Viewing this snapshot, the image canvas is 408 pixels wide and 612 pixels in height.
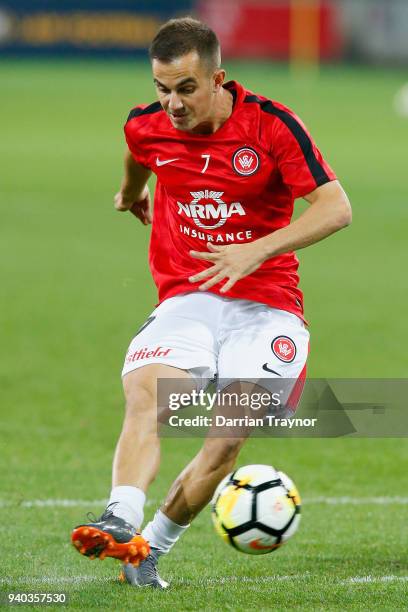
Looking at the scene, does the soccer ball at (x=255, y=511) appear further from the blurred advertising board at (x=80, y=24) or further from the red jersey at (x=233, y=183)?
the blurred advertising board at (x=80, y=24)

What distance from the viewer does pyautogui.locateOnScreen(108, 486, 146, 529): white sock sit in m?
5.12

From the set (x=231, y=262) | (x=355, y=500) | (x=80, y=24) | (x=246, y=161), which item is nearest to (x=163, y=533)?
(x=231, y=262)

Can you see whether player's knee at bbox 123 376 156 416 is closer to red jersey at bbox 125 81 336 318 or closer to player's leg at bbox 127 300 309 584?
player's leg at bbox 127 300 309 584

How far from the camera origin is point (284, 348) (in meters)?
5.84

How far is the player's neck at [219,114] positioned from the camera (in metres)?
5.83

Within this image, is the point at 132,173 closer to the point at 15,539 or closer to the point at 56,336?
the point at 15,539

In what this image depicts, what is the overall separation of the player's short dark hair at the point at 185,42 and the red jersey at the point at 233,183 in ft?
1.05

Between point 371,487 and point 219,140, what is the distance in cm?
283

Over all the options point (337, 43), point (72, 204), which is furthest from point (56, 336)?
point (337, 43)

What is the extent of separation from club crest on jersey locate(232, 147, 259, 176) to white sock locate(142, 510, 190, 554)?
153 cm

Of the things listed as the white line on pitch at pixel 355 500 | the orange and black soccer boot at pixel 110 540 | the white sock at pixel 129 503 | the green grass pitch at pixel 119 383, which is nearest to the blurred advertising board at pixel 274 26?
the green grass pitch at pixel 119 383

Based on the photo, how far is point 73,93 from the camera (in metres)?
36.0

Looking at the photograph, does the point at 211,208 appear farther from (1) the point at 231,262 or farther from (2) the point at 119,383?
(2) the point at 119,383

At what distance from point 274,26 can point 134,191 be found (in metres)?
37.3
